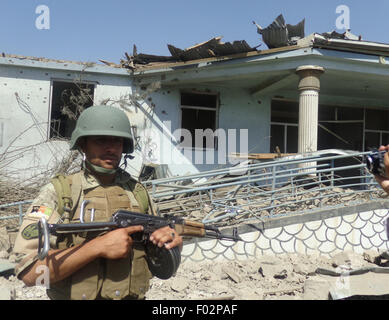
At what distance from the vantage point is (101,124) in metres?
1.69

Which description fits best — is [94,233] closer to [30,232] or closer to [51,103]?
[30,232]

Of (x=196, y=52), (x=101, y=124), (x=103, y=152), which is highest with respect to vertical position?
(x=196, y=52)

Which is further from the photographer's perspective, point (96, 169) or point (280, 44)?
point (280, 44)

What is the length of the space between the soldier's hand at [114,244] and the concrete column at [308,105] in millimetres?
5946

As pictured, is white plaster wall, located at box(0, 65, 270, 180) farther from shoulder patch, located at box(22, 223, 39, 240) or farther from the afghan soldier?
shoulder patch, located at box(22, 223, 39, 240)

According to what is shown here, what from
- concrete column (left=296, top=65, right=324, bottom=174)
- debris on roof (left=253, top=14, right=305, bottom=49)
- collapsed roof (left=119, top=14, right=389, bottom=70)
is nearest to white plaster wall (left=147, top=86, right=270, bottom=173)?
collapsed roof (left=119, top=14, right=389, bottom=70)

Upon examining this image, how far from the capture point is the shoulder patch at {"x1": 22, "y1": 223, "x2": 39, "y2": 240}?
4.82 feet

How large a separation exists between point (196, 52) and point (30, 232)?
20.4 ft

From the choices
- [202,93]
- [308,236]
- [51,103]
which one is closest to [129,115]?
[51,103]

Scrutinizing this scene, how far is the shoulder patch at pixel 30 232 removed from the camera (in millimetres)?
1469

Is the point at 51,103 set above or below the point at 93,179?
above

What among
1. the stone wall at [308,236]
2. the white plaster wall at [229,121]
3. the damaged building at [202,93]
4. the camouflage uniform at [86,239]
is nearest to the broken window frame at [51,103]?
the damaged building at [202,93]

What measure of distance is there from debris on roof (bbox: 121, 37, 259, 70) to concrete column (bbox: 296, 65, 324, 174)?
3.98ft

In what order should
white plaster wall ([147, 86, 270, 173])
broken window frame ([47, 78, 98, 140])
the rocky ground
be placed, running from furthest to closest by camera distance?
white plaster wall ([147, 86, 270, 173]), broken window frame ([47, 78, 98, 140]), the rocky ground
